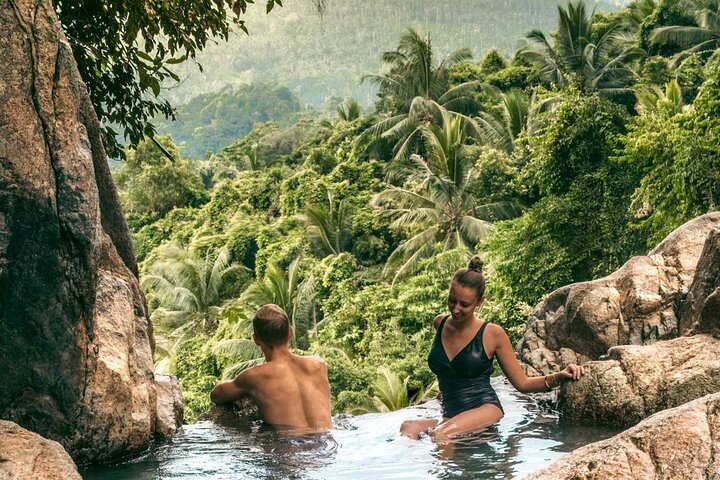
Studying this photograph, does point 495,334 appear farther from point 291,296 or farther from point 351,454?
point 291,296

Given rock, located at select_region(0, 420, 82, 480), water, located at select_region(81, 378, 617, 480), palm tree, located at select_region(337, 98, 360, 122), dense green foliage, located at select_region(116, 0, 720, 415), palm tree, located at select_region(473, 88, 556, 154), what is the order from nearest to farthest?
rock, located at select_region(0, 420, 82, 480)
water, located at select_region(81, 378, 617, 480)
dense green foliage, located at select_region(116, 0, 720, 415)
palm tree, located at select_region(473, 88, 556, 154)
palm tree, located at select_region(337, 98, 360, 122)

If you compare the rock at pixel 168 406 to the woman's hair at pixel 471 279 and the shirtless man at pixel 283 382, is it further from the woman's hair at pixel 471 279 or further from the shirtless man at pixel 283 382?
the woman's hair at pixel 471 279

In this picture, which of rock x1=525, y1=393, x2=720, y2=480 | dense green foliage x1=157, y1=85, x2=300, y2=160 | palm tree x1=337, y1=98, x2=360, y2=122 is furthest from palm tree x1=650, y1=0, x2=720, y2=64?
dense green foliage x1=157, y1=85, x2=300, y2=160

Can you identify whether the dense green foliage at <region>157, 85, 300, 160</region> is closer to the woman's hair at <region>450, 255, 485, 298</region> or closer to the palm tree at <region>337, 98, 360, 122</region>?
the palm tree at <region>337, 98, 360, 122</region>

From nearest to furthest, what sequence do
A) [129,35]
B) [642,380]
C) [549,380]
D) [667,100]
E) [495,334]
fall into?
1. [549,380]
2. [495,334]
3. [642,380]
4. [129,35]
5. [667,100]

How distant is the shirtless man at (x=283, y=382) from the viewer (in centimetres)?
684

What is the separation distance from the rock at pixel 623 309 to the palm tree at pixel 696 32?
3235 centimetres

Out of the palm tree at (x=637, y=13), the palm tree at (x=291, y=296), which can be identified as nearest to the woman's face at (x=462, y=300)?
the palm tree at (x=291, y=296)

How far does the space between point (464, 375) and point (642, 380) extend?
1.37m

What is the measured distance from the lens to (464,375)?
6.98 metres

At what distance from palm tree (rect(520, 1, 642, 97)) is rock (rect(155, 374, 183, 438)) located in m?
31.6

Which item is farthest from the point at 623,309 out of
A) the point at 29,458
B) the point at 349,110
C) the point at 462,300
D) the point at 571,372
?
the point at 349,110

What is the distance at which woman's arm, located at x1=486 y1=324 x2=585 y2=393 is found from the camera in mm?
6676

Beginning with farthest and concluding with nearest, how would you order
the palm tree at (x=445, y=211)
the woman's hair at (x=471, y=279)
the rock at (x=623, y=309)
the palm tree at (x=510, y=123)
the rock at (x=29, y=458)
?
1. the palm tree at (x=510, y=123)
2. the palm tree at (x=445, y=211)
3. the rock at (x=623, y=309)
4. the woman's hair at (x=471, y=279)
5. the rock at (x=29, y=458)
